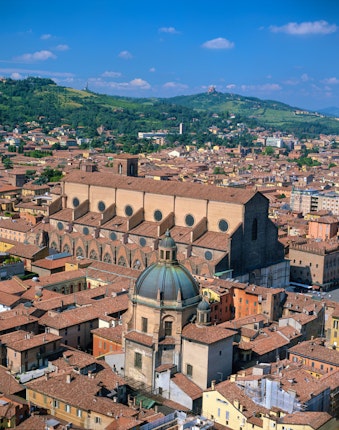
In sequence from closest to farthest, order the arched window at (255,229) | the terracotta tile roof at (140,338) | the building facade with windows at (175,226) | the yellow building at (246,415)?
1. the yellow building at (246,415)
2. the terracotta tile roof at (140,338)
3. the building facade with windows at (175,226)
4. the arched window at (255,229)

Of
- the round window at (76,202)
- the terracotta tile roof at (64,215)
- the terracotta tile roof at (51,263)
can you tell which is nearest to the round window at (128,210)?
the terracotta tile roof at (64,215)

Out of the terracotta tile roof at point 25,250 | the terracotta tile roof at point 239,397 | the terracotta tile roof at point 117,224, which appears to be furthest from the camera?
the terracotta tile roof at point 117,224

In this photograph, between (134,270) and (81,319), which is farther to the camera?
(134,270)

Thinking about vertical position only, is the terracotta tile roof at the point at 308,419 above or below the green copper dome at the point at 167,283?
below

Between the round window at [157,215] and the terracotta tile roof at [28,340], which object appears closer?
the terracotta tile roof at [28,340]

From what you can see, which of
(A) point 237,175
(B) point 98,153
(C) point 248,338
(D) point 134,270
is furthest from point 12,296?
(B) point 98,153

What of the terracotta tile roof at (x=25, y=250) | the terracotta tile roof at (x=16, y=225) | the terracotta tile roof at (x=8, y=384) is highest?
the terracotta tile roof at (x=16, y=225)

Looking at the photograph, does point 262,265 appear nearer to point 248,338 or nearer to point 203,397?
point 248,338

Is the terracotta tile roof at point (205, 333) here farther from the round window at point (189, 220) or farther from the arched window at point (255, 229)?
the round window at point (189, 220)
